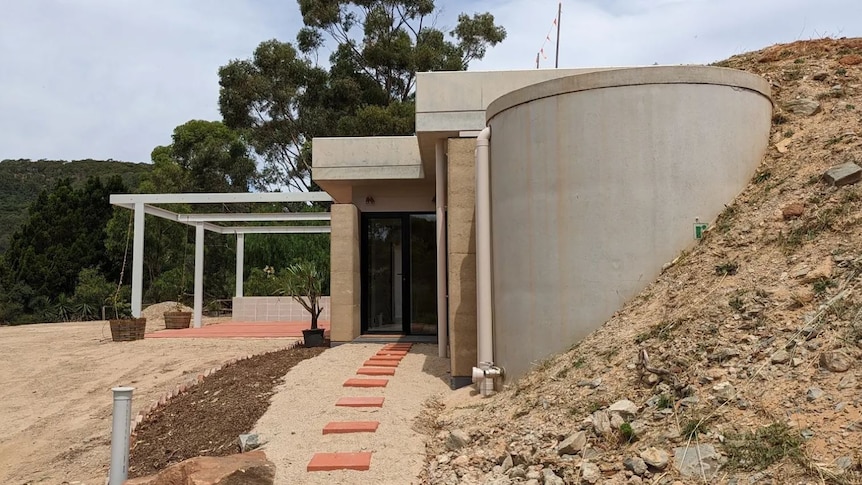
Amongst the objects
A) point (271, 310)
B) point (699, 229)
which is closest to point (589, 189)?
point (699, 229)

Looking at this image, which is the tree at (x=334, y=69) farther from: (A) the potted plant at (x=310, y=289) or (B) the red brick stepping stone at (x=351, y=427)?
(B) the red brick stepping stone at (x=351, y=427)

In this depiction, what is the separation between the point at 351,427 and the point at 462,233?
2962 mm

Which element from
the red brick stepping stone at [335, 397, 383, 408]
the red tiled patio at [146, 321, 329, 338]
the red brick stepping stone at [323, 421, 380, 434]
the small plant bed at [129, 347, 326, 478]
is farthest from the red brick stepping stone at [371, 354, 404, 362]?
the red tiled patio at [146, 321, 329, 338]

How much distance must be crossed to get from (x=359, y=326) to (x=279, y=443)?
5.83 meters

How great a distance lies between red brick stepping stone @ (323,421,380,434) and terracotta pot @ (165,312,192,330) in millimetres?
11692

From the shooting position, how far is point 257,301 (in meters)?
18.5

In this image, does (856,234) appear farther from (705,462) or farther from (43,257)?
(43,257)

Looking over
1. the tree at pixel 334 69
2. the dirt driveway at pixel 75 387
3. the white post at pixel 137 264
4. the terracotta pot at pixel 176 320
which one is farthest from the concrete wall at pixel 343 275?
the tree at pixel 334 69

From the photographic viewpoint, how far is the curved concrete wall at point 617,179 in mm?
5191

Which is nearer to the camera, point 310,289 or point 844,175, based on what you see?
point 844,175

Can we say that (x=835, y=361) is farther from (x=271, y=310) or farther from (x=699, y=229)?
(x=271, y=310)

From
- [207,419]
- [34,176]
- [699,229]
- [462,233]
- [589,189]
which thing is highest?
[34,176]

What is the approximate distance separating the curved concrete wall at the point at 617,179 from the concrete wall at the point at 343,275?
15.9ft

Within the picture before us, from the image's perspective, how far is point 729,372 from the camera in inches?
149
